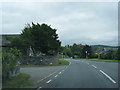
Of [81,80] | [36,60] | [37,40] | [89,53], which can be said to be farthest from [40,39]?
[89,53]

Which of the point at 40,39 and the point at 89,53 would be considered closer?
the point at 40,39

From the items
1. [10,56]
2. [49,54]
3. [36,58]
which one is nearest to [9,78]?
[10,56]

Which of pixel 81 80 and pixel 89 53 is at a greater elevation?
pixel 81 80

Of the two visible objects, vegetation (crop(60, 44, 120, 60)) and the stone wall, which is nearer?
the stone wall

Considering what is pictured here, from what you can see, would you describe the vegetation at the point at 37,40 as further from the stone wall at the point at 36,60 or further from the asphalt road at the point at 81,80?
the asphalt road at the point at 81,80

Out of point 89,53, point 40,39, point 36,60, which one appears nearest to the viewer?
point 36,60

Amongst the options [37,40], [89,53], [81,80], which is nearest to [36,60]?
[37,40]

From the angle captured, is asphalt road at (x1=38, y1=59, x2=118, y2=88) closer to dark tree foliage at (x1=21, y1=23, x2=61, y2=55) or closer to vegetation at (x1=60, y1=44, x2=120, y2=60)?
dark tree foliage at (x1=21, y1=23, x2=61, y2=55)

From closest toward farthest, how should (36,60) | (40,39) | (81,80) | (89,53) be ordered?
(81,80) < (36,60) < (40,39) < (89,53)

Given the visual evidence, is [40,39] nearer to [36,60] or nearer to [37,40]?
[37,40]

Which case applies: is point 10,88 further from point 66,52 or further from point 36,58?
point 66,52

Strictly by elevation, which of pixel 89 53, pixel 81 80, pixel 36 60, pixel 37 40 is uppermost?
pixel 37 40

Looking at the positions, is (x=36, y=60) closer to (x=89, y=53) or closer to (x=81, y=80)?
(x=81, y=80)

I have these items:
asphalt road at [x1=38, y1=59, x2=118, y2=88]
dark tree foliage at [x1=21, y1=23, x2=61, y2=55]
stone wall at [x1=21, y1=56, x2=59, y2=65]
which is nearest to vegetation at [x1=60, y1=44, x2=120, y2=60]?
dark tree foliage at [x1=21, y1=23, x2=61, y2=55]
